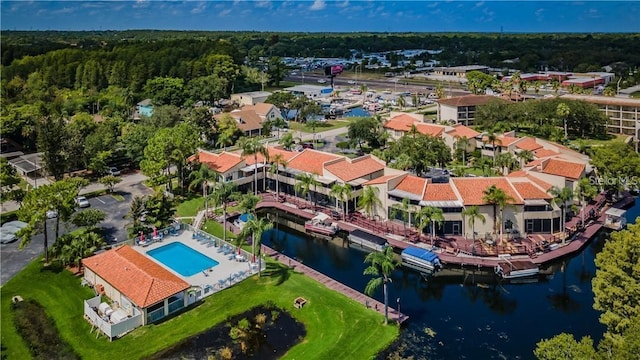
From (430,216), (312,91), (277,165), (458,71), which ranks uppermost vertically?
(458,71)

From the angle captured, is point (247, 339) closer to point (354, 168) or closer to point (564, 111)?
point (354, 168)

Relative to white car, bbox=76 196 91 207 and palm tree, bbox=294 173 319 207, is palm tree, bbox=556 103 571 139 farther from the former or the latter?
white car, bbox=76 196 91 207

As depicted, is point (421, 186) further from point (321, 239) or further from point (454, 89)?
point (454, 89)

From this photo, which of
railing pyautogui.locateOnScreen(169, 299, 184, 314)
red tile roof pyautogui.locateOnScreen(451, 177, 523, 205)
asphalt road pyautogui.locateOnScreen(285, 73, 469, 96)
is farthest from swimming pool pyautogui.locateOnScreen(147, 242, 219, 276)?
asphalt road pyautogui.locateOnScreen(285, 73, 469, 96)

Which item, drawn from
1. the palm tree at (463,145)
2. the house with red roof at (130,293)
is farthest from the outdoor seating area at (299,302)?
the palm tree at (463,145)

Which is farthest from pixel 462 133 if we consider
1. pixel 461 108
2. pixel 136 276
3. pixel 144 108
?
pixel 144 108

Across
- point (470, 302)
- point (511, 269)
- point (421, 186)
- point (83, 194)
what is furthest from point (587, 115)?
point (83, 194)
